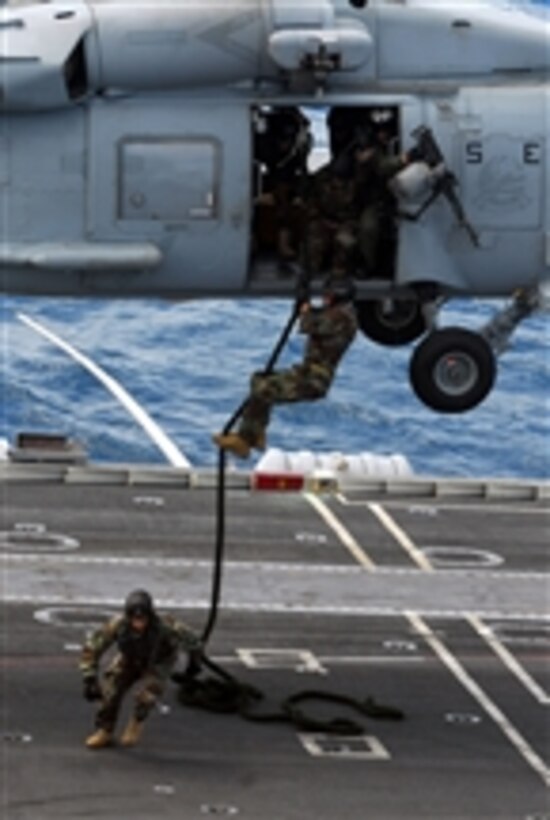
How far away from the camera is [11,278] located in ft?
138

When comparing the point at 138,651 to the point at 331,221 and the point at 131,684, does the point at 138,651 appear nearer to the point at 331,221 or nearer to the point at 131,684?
the point at 131,684

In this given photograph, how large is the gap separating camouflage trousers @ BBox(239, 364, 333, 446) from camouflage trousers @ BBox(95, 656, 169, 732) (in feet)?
40.5

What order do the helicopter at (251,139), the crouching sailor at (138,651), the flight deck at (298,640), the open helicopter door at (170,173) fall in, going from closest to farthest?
the helicopter at (251,139) → the open helicopter door at (170,173) → the crouching sailor at (138,651) → the flight deck at (298,640)

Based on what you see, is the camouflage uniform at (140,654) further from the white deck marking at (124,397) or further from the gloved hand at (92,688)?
the white deck marking at (124,397)

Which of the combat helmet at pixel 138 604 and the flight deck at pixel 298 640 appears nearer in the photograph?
the combat helmet at pixel 138 604

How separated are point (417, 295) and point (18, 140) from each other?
19.3 ft

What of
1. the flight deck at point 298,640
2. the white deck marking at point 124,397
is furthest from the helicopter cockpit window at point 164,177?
the white deck marking at point 124,397

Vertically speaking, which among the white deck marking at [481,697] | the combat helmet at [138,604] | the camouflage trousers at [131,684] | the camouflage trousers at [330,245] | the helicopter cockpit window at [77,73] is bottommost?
the white deck marking at [481,697]

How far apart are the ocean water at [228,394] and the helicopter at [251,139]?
114925mm

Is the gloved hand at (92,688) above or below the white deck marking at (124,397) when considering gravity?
above

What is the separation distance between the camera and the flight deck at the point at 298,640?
53.3m

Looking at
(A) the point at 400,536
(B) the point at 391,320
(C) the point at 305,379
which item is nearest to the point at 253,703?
(B) the point at 391,320

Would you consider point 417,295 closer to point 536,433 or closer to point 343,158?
point 343,158

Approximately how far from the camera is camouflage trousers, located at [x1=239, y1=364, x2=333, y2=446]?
3988 cm
